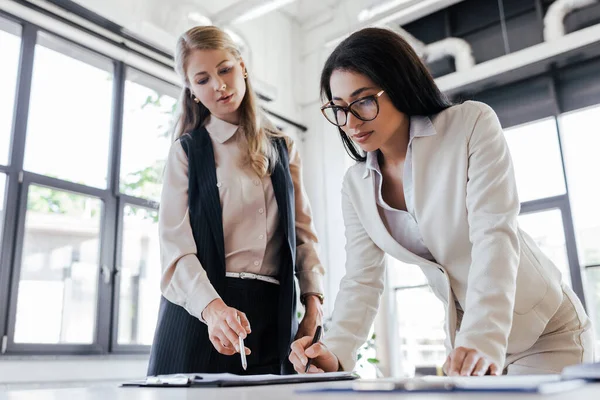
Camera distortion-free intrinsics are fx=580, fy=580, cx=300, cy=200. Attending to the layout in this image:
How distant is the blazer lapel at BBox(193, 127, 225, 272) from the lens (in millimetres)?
1401

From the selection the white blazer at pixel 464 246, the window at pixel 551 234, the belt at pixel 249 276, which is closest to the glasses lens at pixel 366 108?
the white blazer at pixel 464 246

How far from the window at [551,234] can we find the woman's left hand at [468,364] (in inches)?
141

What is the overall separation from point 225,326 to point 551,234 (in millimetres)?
3641

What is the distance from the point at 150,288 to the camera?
3.87 m

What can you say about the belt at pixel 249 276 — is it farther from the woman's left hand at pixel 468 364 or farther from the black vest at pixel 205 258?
the woman's left hand at pixel 468 364

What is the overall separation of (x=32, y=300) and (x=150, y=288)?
818mm

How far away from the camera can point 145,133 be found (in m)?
4.13

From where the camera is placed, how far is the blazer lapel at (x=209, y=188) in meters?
1.40

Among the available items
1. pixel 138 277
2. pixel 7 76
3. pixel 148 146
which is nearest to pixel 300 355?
pixel 138 277

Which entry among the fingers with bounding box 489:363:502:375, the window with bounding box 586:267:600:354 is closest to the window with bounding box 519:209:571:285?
the window with bounding box 586:267:600:354

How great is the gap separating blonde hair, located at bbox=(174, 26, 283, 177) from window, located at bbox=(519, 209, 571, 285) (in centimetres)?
315

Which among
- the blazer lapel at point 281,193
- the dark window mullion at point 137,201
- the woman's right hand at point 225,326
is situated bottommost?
the woman's right hand at point 225,326

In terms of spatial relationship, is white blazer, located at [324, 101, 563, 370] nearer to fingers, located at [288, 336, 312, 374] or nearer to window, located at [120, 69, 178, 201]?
fingers, located at [288, 336, 312, 374]

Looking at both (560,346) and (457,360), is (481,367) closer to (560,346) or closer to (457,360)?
(457,360)
